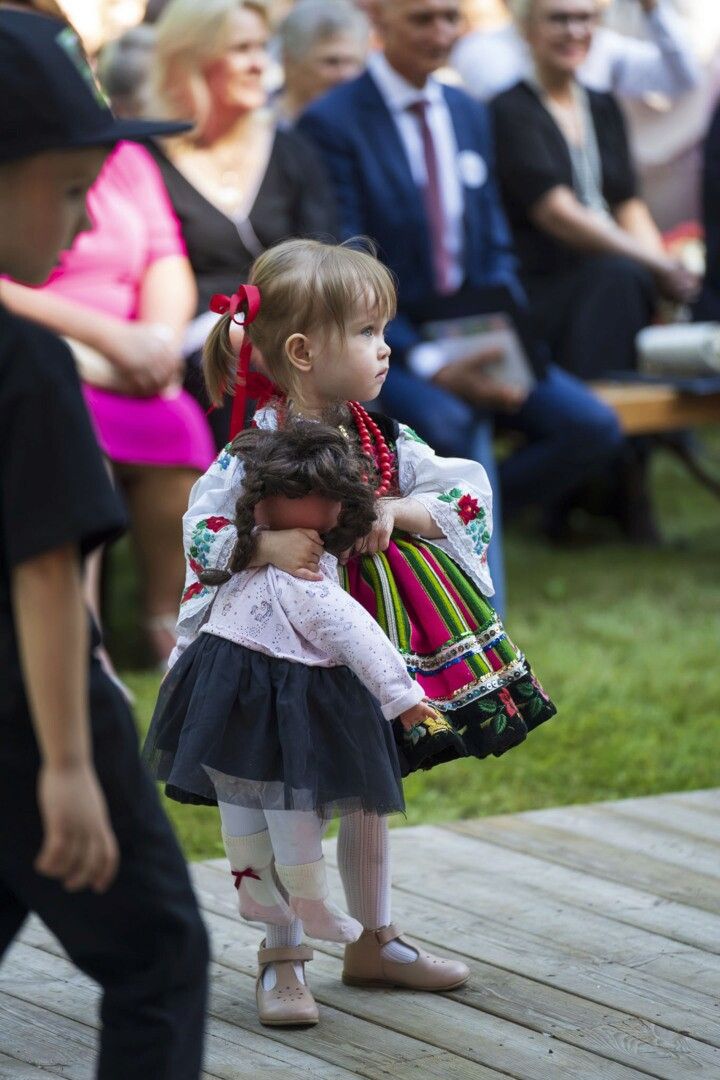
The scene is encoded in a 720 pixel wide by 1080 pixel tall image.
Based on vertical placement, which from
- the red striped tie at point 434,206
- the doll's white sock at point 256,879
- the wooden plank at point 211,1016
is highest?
the red striped tie at point 434,206

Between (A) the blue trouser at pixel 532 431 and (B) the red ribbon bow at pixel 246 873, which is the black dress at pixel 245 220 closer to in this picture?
(A) the blue trouser at pixel 532 431

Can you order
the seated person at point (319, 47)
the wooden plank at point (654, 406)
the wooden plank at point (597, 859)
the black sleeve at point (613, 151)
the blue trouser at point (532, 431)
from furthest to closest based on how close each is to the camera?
1. the black sleeve at point (613, 151)
2. the seated person at point (319, 47)
3. the wooden plank at point (654, 406)
4. the blue trouser at point (532, 431)
5. the wooden plank at point (597, 859)

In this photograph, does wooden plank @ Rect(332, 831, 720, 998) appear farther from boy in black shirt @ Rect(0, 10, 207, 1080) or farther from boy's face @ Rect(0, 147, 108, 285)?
boy's face @ Rect(0, 147, 108, 285)

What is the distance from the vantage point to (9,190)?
1631 mm

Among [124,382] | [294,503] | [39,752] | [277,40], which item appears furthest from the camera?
[277,40]

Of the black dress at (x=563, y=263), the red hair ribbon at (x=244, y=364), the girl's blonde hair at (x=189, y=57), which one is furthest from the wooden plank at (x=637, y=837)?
the black dress at (x=563, y=263)

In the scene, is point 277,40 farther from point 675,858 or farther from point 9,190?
point 9,190

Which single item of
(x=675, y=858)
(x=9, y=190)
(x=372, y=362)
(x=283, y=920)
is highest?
(x=9, y=190)

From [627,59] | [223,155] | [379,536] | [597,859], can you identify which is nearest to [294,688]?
[379,536]

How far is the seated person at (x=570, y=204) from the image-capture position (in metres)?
6.10

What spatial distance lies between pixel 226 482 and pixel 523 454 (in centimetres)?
340

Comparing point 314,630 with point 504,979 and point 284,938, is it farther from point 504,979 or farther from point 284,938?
point 504,979

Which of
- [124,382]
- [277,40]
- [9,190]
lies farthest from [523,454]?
[9,190]

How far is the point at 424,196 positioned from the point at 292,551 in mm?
3197
